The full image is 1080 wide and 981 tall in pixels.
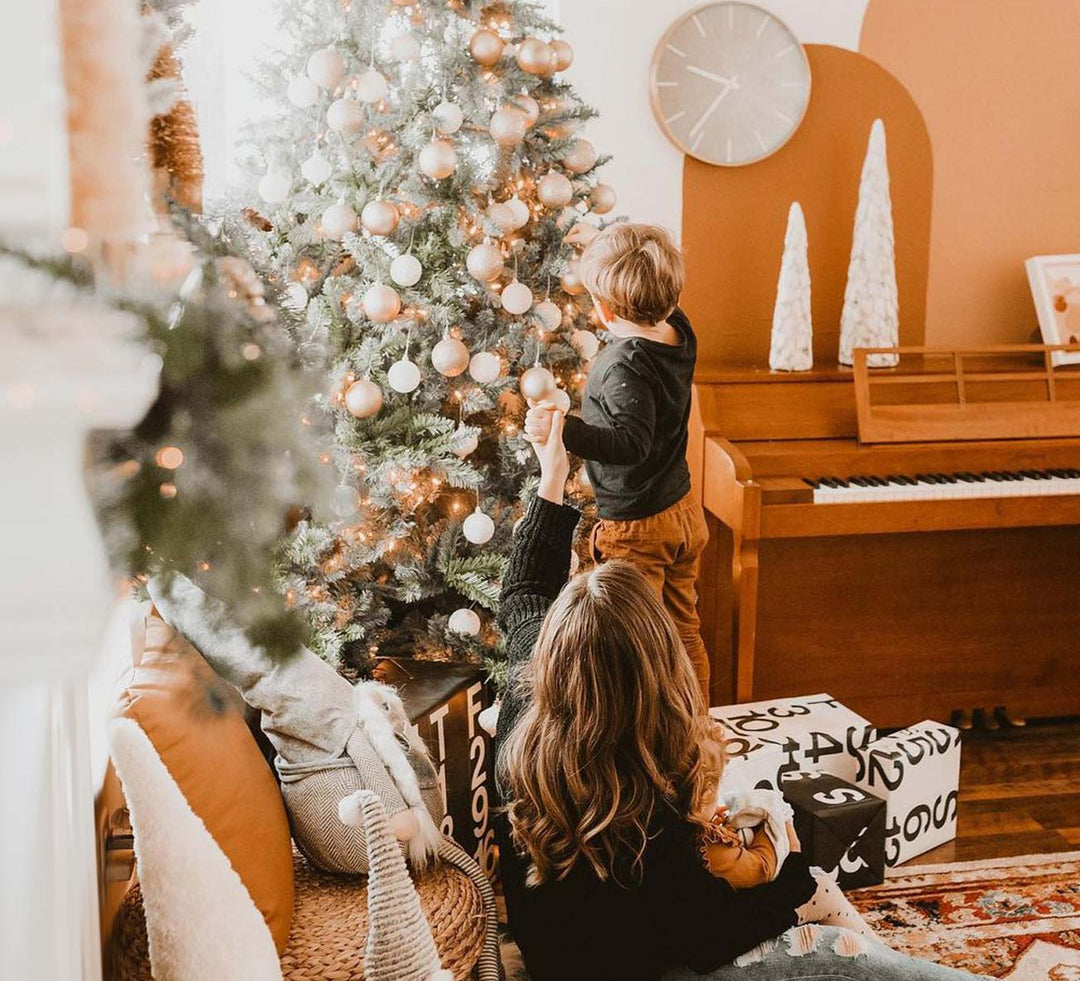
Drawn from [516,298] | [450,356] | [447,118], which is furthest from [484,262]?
[447,118]

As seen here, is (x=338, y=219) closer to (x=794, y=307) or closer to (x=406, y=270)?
(x=406, y=270)

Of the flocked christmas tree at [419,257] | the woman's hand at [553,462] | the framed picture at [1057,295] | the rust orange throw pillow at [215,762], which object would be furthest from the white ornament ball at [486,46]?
the framed picture at [1057,295]

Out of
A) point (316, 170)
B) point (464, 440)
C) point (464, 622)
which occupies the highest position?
point (316, 170)

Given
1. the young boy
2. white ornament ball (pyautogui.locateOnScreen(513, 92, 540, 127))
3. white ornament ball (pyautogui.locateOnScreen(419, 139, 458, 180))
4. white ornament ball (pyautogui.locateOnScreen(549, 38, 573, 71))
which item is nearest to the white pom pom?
the young boy

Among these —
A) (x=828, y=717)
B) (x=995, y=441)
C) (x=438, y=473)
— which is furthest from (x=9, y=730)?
(x=995, y=441)

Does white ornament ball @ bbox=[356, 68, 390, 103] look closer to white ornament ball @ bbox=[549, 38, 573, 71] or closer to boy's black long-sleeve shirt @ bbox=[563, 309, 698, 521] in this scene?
white ornament ball @ bbox=[549, 38, 573, 71]

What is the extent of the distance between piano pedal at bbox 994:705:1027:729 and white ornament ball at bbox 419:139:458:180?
2.36 metres

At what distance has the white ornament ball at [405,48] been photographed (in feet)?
7.68

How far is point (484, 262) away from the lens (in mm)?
2344

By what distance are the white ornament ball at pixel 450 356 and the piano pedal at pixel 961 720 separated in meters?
1.99

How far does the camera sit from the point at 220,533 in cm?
68

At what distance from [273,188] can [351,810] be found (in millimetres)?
1421

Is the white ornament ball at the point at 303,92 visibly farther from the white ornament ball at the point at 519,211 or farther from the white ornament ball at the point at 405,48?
the white ornament ball at the point at 519,211

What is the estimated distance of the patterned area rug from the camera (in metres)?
2.19
